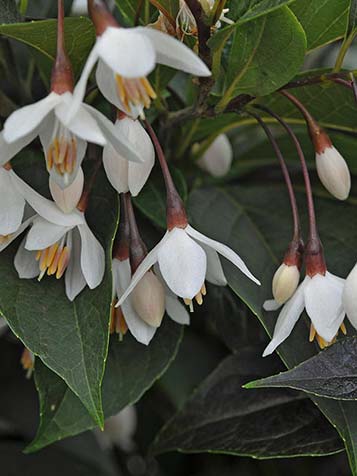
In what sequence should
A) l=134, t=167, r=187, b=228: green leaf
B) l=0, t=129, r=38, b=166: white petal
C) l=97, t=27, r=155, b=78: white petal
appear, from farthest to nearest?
l=134, t=167, r=187, b=228: green leaf, l=0, t=129, r=38, b=166: white petal, l=97, t=27, r=155, b=78: white petal

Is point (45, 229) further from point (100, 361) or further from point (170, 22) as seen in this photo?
point (170, 22)

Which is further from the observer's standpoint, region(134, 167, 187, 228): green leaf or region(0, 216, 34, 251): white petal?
region(134, 167, 187, 228): green leaf

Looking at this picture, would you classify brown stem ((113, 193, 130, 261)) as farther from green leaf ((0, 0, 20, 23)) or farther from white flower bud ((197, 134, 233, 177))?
white flower bud ((197, 134, 233, 177))

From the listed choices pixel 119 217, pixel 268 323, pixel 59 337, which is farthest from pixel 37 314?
pixel 268 323

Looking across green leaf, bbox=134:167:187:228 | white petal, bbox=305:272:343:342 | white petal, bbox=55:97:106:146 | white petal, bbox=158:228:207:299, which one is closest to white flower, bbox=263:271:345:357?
white petal, bbox=305:272:343:342

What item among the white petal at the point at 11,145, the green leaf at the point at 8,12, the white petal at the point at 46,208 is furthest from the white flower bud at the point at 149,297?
the green leaf at the point at 8,12

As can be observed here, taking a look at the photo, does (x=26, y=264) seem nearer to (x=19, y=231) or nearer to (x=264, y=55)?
(x=19, y=231)
